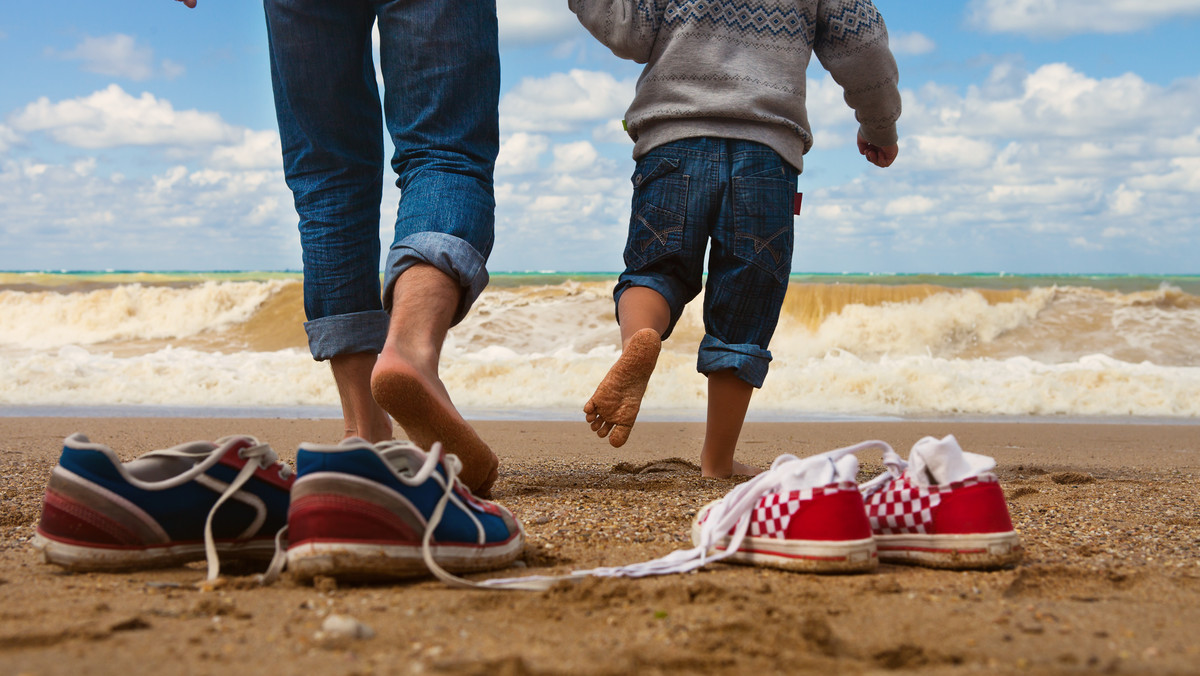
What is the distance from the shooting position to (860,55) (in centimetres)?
271

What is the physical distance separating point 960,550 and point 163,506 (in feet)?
4.39

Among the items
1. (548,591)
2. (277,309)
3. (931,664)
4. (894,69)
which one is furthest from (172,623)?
(277,309)

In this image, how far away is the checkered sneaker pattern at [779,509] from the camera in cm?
146

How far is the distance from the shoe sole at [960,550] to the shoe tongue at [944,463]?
10cm

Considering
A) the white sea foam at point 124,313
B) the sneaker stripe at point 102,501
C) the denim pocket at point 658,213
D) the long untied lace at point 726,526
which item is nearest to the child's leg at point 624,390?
the denim pocket at point 658,213

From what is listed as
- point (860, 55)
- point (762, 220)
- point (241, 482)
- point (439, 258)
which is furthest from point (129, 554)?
point (860, 55)

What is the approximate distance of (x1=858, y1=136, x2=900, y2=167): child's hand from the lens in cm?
302

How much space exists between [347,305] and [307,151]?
1.33 feet

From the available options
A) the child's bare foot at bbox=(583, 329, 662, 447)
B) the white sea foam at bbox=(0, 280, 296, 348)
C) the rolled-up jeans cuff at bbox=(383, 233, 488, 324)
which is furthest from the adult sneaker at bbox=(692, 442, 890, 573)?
the white sea foam at bbox=(0, 280, 296, 348)

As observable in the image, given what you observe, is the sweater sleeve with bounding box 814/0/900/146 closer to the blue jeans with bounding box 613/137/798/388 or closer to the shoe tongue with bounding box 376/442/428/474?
the blue jeans with bounding box 613/137/798/388

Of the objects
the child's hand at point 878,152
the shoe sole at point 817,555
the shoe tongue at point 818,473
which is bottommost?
the shoe sole at point 817,555

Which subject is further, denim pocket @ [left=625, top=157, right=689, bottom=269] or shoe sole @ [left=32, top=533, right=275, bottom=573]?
denim pocket @ [left=625, top=157, right=689, bottom=269]

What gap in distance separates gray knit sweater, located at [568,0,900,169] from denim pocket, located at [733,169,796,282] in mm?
122

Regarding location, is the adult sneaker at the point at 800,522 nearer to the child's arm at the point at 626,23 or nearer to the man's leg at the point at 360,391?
the man's leg at the point at 360,391
